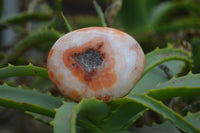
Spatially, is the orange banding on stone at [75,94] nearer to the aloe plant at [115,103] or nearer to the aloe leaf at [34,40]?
the aloe plant at [115,103]

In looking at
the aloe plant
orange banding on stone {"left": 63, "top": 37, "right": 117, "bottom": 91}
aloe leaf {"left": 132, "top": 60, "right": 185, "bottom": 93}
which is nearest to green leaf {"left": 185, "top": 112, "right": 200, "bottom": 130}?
the aloe plant

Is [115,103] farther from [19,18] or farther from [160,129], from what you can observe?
[19,18]

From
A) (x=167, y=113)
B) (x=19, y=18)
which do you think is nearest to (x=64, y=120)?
(x=167, y=113)

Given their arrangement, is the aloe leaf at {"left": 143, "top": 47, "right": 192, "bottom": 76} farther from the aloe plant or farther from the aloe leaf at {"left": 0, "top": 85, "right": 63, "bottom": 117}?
the aloe leaf at {"left": 0, "top": 85, "right": 63, "bottom": 117}

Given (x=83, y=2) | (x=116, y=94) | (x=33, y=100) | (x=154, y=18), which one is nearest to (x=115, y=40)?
(x=116, y=94)

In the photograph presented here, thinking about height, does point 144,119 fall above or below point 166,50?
below

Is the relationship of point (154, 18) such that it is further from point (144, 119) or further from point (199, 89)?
point (199, 89)
